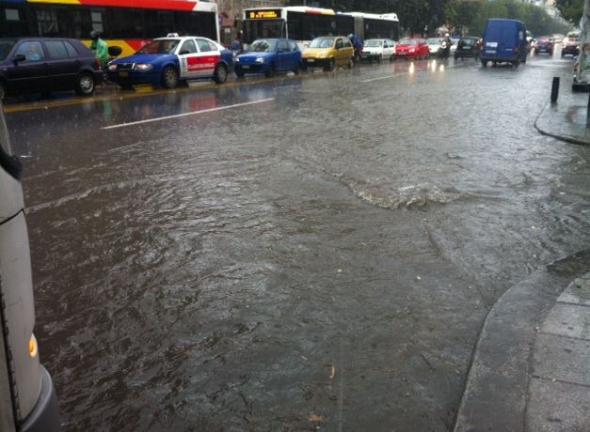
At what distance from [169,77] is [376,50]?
23505 millimetres

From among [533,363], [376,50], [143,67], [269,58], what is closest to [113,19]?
[143,67]

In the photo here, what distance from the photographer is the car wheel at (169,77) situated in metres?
19.6

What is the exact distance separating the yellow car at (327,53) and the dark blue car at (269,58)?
7.84 ft

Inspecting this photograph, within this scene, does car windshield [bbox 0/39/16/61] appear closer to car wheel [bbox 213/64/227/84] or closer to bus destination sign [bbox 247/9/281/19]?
car wheel [bbox 213/64/227/84]

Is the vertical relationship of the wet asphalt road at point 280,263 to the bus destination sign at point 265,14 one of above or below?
below

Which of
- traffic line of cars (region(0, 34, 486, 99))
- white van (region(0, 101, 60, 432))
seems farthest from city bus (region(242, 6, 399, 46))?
white van (region(0, 101, 60, 432))

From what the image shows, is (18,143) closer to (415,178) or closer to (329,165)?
(329,165)

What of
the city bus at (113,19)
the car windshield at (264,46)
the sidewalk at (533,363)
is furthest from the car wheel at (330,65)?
the sidewalk at (533,363)

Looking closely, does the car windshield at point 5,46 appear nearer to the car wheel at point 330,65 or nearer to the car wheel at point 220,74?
the car wheel at point 220,74

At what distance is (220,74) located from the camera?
22.4 m

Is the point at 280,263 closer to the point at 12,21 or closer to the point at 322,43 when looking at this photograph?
the point at 12,21

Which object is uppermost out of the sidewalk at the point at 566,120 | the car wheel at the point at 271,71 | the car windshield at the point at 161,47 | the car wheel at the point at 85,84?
the car windshield at the point at 161,47

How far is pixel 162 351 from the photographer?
3.63 metres

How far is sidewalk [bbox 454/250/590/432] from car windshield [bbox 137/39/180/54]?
58.5ft
